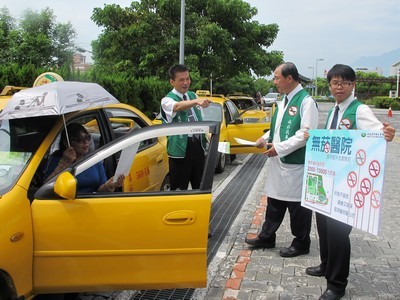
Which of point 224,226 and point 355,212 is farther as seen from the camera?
point 224,226

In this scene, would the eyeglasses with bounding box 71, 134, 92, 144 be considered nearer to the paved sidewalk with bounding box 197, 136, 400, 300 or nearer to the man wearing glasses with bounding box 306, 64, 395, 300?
the paved sidewalk with bounding box 197, 136, 400, 300

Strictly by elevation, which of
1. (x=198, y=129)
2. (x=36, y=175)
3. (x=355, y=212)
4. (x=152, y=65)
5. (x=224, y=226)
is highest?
(x=152, y=65)

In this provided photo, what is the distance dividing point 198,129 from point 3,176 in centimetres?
134

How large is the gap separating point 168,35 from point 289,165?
15.1 meters

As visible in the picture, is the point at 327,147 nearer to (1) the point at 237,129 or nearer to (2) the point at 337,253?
(2) the point at 337,253

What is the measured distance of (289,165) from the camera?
3828 mm

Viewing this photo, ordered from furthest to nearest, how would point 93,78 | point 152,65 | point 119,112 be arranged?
point 152,65 < point 93,78 < point 119,112

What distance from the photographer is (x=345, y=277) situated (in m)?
3.17

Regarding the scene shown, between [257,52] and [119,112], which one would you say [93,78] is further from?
[257,52]

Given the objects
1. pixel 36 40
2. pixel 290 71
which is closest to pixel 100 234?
pixel 290 71

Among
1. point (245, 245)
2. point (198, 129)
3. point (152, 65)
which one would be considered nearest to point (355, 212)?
point (198, 129)

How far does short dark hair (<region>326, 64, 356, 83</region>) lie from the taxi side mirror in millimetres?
2059

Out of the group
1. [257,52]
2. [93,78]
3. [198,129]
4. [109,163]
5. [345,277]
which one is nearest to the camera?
[198,129]

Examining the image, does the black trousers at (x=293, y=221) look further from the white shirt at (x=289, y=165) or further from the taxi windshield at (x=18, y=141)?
the taxi windshield at (x=18, y=141)
